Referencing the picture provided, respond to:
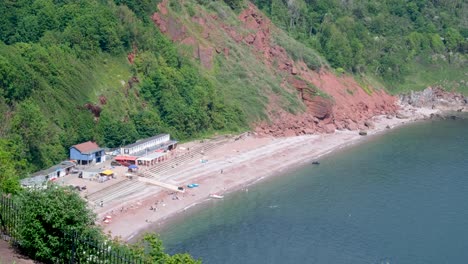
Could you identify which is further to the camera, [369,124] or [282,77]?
[282,77]

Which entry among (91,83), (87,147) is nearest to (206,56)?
(91,83)

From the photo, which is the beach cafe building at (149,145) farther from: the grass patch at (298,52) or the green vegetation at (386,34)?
the green vegetation at (386,34)

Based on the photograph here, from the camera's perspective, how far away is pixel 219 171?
7506 cm

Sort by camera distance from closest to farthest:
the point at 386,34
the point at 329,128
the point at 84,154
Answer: the point at 84,154 < the point at 329,128 < the point at 386,34

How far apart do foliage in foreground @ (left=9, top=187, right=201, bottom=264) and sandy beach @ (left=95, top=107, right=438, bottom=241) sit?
99.6ft

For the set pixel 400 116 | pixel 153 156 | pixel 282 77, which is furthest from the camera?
pixel 400 116

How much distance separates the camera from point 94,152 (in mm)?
71188

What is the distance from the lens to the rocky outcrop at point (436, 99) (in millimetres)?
121625

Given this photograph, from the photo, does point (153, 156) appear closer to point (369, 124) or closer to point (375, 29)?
point (369, 124)

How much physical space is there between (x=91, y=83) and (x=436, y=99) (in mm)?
67030

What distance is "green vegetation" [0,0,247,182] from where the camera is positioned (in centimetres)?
6831

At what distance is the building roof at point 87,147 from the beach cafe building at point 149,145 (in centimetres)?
286

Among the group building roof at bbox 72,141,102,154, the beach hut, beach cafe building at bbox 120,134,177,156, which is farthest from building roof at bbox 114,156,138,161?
the beach hut

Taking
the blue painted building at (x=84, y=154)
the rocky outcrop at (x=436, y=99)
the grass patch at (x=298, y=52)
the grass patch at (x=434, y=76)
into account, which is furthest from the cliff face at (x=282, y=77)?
the blue painted building at (x=84, y=154)
